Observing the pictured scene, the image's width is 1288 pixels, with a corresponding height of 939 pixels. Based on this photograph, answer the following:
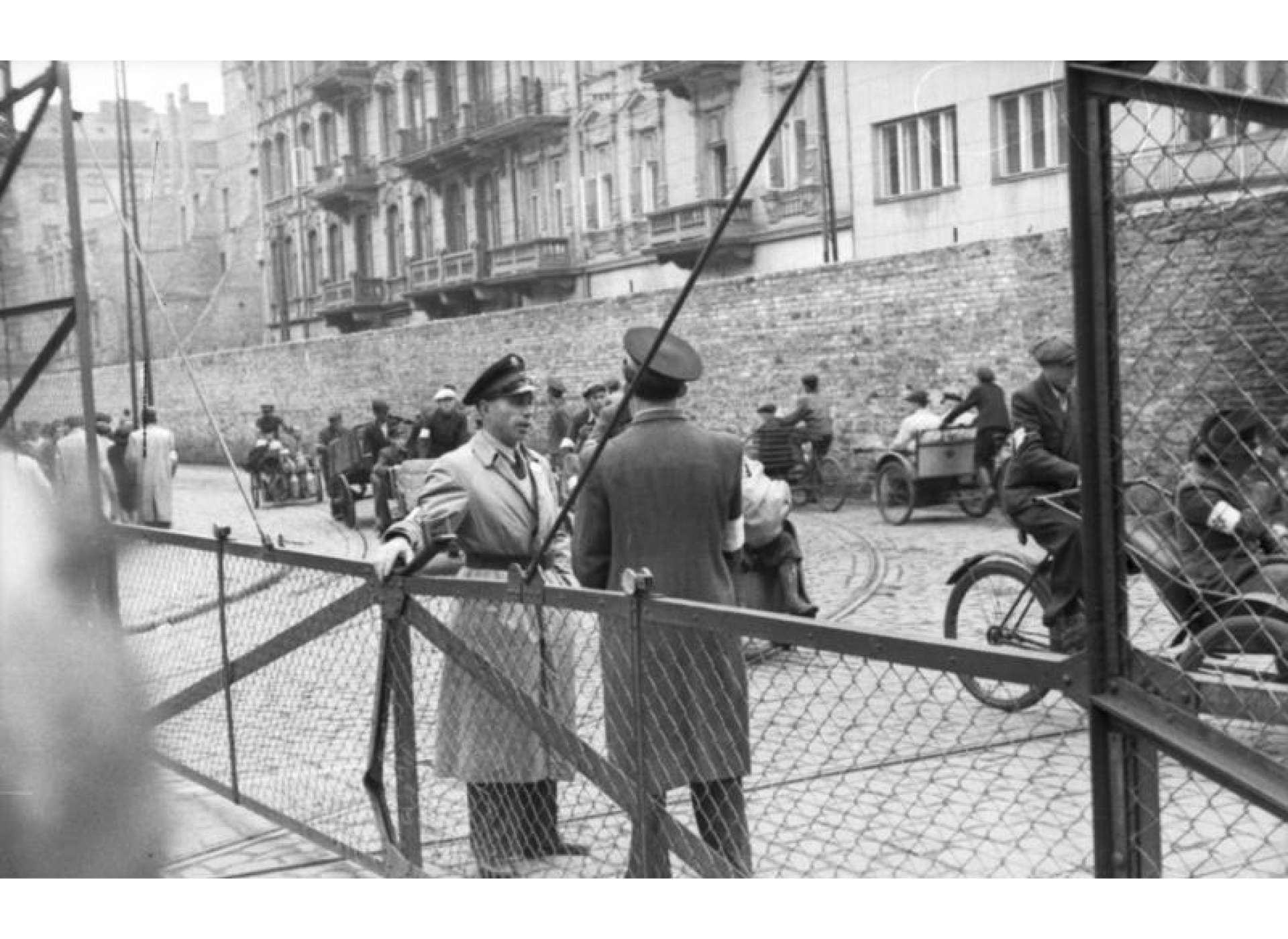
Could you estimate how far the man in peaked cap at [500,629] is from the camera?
162 inches

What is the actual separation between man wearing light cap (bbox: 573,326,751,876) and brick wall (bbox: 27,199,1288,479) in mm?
5828

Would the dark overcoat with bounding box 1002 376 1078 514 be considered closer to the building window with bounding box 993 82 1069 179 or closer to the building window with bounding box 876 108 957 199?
the building window with bounding box 993 82 1069 179

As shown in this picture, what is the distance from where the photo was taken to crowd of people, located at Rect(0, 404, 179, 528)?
19.7 ft

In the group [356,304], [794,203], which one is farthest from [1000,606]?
[356,304]

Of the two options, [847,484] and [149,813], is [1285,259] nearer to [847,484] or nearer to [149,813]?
A: [149,813]

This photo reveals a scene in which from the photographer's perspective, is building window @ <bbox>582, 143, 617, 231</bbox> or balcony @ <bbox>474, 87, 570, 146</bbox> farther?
building window @ <bbox>582, 143, 617, 231</bbox>

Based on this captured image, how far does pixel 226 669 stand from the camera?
17.0 ft

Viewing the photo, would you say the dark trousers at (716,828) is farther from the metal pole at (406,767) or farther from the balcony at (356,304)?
the balcony at (356,304)

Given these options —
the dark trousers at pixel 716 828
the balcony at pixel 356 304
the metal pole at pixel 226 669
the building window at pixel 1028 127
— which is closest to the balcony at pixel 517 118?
the balcony at pixel 356 304

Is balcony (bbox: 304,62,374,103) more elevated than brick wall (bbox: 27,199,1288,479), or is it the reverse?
balcony (bbox: 304,62,374,103)

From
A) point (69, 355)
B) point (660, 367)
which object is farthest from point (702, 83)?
point (660, 367)

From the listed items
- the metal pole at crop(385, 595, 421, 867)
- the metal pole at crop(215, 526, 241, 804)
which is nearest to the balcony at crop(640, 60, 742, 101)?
the metal pole at crop(215, 526, 241, 804)
